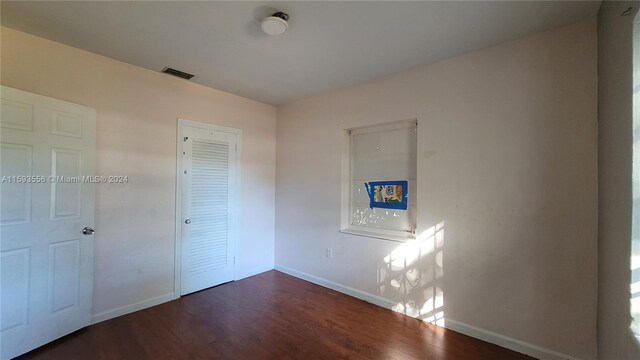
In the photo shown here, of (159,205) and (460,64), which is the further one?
(159,205)

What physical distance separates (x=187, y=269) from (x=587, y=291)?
392cm

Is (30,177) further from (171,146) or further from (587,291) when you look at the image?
(587,291)

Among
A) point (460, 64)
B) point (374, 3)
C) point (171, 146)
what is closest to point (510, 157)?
point (460, 64)

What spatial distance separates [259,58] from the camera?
104 inches

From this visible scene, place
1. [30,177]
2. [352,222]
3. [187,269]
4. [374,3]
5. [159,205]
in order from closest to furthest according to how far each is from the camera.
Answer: [374,3] < [30,177] < [159,205] < [187,269] < [352,222]

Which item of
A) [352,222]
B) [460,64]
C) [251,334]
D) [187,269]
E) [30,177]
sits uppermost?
[460,64]

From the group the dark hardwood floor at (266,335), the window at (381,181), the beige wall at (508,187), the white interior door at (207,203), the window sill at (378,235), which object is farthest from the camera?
the white interior door at (207,203)

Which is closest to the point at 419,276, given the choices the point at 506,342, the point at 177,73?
the point at 506,342

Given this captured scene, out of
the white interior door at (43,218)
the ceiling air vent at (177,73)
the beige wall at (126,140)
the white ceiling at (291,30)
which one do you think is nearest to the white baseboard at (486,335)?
the beige wall at (126,140)

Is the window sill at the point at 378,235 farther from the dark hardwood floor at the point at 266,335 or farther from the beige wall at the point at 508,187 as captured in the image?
the dark hardwood floor at the point at 266,335

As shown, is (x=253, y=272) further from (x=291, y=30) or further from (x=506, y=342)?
(x=291, y=30)

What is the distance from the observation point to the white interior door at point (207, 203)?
3.23 m

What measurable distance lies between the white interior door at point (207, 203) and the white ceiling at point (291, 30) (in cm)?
93

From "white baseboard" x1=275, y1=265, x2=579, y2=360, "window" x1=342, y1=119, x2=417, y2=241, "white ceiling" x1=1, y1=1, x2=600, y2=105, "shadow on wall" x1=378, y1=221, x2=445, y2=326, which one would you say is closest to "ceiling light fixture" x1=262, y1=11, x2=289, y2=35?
"white ceiling" x1=1, y1=1, x2=600, y2=105
